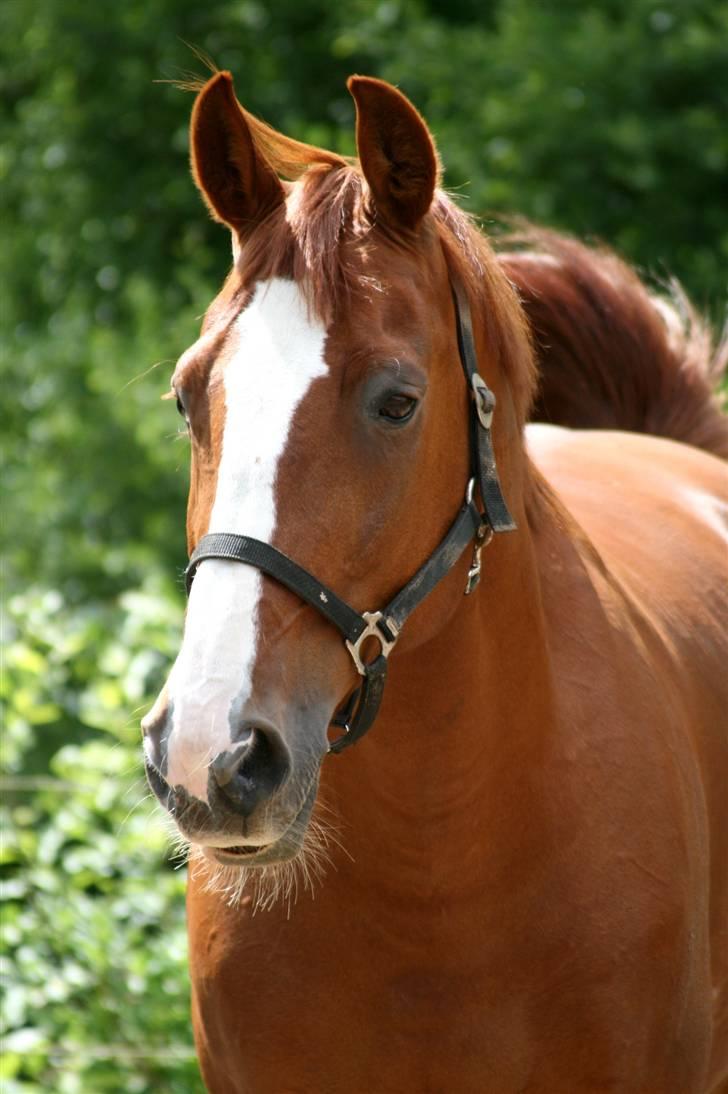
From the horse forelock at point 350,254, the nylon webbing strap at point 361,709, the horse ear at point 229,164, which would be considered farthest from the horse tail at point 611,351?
the nylon webbing strap at point 361,709

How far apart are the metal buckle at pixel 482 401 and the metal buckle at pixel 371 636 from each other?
1.17 feet

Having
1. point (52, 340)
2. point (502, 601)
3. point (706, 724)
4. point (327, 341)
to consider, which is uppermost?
point (327, 341)

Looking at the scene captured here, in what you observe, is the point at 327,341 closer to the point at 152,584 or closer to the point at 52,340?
the point at 152,584

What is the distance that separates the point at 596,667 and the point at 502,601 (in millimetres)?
257

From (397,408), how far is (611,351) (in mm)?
2241

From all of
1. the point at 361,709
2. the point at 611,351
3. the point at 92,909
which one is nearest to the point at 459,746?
the point at 361,709

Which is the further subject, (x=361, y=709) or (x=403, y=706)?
(x=403, y=706)

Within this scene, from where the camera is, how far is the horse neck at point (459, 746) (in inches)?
89.5

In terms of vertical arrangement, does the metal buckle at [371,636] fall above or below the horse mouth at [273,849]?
above

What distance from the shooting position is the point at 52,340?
863cm

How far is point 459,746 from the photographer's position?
7.55 feet

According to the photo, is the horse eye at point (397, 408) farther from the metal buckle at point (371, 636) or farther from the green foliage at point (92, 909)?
the green foliage at point (92, 909)

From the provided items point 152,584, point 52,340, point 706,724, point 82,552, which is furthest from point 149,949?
point 52,340

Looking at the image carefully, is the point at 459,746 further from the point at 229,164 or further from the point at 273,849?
the point at 229,164
